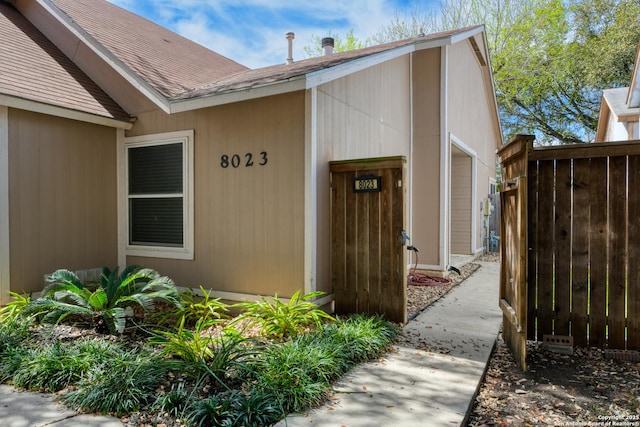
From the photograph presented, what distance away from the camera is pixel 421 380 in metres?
3.32

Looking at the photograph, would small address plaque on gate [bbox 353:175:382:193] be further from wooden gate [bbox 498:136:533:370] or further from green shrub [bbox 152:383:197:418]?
green shrub [bbox 152:383:197:418]

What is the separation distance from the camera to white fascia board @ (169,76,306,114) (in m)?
4.48

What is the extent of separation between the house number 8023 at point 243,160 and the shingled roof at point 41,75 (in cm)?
187

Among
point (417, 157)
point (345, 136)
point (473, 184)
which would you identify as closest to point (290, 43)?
point (417, 157)

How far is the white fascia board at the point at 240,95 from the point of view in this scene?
4484 mm

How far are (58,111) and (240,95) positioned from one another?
2.47 meters

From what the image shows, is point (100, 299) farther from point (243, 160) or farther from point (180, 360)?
point (243, 160)

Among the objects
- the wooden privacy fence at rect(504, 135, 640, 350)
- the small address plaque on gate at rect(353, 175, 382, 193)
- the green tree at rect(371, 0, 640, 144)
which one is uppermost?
the green tree at rect(371, 0, 640, 144)

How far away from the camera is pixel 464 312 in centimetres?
555

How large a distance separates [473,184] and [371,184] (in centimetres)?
718

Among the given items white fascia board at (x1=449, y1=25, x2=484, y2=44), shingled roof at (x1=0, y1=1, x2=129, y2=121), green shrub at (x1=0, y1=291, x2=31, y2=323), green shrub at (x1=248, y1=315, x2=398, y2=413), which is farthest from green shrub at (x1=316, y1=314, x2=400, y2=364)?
white fascia board at (x1=449, y1=25, x2=484, y2=44)

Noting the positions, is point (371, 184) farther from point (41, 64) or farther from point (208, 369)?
point (41, 64)

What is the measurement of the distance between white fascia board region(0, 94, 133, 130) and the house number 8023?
72.5 inches

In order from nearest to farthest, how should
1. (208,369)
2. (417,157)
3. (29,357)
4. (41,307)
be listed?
(208,369)
(29,357)
(41,307)
(417,157)
